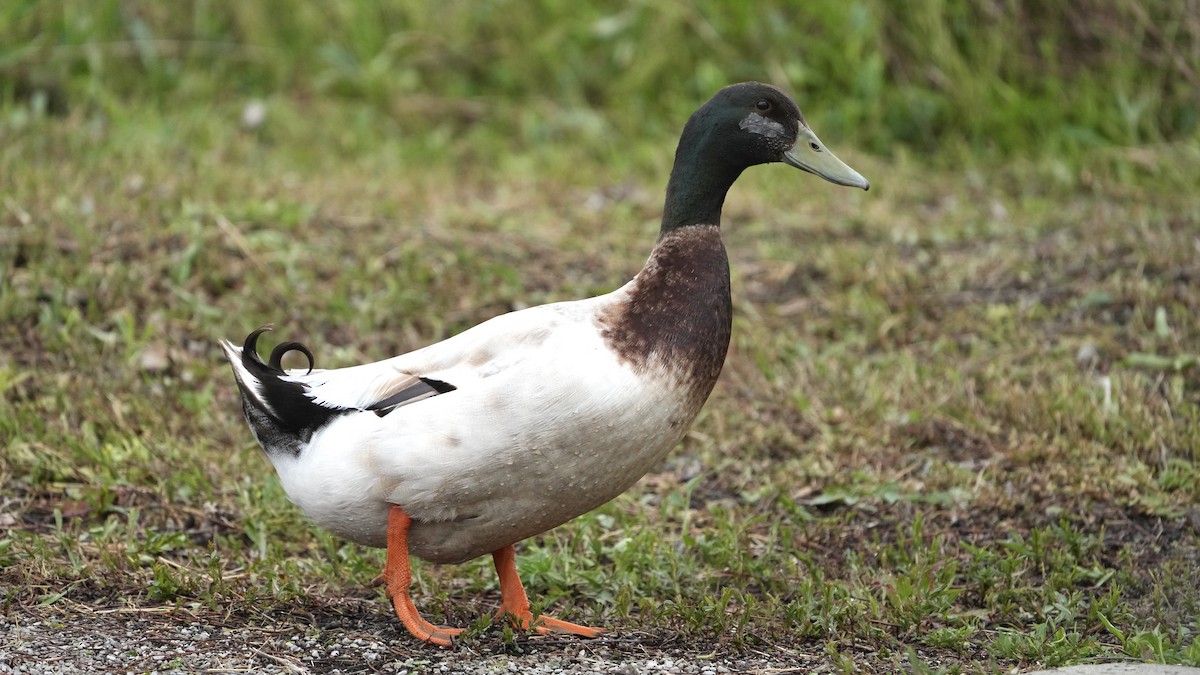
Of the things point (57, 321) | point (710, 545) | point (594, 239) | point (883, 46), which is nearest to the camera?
point (710, 545)

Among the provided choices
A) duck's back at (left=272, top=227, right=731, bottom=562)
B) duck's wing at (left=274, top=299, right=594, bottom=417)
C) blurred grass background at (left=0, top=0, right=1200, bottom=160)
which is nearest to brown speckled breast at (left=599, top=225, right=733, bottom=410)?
duck's back at (left=272, top=227, right=731, bottom=562)

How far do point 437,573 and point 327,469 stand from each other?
30.2 inches

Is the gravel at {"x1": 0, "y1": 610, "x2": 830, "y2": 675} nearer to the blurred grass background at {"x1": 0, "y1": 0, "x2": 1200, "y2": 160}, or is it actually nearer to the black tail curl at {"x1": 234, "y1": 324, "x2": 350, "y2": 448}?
the black tail curl at {"x1": 234, "y1": 324, "x2": 350, "y2": 448}

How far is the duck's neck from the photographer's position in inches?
140

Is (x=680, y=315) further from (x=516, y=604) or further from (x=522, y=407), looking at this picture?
(x=516, y=604)

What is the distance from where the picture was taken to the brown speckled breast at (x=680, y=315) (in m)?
3.26

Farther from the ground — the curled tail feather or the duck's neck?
the duck's neck

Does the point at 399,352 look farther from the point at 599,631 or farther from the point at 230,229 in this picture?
the point at 599,631

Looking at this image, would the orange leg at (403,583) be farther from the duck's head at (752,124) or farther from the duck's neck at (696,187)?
the duck's head at (752,124)

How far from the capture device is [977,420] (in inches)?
185

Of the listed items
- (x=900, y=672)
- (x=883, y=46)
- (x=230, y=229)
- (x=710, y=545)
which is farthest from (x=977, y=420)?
(x=883, y=46)

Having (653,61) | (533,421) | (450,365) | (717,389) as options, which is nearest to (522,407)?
(533,421)

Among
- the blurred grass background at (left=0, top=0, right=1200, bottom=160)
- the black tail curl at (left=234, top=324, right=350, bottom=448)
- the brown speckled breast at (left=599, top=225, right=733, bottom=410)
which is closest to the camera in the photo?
the brown speckled breast at (left=599, top=225, right=733, bottom=410)

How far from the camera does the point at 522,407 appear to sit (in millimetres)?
3160
